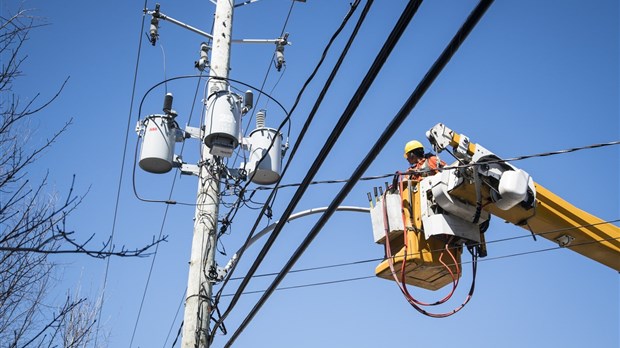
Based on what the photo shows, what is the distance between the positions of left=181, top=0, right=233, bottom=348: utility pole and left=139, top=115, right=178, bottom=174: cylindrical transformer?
464mm

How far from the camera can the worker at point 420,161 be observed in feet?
20.9

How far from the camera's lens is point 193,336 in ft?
24.7

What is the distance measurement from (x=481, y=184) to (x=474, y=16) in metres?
3.01

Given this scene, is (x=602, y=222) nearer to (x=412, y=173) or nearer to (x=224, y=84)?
(x=412, y=173)

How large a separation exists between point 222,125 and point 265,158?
775 mm

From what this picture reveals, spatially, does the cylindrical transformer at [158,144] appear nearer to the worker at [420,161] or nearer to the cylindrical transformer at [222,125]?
the cylindrical transformer at [222,125]

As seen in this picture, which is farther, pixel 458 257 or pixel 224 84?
pixel 224 84

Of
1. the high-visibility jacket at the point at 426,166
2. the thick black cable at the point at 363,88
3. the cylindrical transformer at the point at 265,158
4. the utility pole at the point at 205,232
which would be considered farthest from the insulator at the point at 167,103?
the thick black cable at the point at 363,88

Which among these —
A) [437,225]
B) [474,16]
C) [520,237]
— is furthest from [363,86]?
[520,237]

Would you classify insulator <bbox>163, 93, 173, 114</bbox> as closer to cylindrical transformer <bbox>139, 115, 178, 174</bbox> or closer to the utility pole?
cylindrical transformer <bbox>139, 115, 178, 174</bbox>

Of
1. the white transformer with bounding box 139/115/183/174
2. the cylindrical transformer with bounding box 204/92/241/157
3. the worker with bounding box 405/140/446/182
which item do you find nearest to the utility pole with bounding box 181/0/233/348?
the cylindrical transformer with bounding box 204/92/241/157

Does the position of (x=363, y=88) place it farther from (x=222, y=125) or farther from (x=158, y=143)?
(x=158, y=143)

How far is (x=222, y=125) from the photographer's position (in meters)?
8.52

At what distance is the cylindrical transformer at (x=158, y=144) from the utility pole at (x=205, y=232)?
0.46 metres
